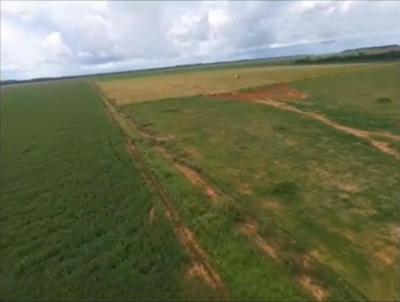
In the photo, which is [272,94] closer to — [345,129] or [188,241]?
[345,129]

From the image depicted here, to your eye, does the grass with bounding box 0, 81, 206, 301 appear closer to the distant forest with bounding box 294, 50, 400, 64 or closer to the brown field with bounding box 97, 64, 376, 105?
the brown field with bounding box 97, 64, 376, 105

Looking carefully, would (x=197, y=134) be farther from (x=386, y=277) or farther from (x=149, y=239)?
(x=386, y=277)

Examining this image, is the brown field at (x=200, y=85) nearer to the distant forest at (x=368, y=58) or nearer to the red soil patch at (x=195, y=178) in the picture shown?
the distant forest at (x=368, y=58)

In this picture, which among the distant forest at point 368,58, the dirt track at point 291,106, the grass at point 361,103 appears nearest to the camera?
the dirt track at point 291,106

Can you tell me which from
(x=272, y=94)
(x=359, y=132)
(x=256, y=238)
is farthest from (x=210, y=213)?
(x=272, y=94)

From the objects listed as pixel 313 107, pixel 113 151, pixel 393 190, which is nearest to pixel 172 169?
pixel 113 151

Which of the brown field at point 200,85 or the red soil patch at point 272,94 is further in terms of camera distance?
the brown field at point 200,85

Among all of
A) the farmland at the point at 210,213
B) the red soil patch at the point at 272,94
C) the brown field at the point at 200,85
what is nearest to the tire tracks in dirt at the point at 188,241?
the farmland at the point at 210,213
